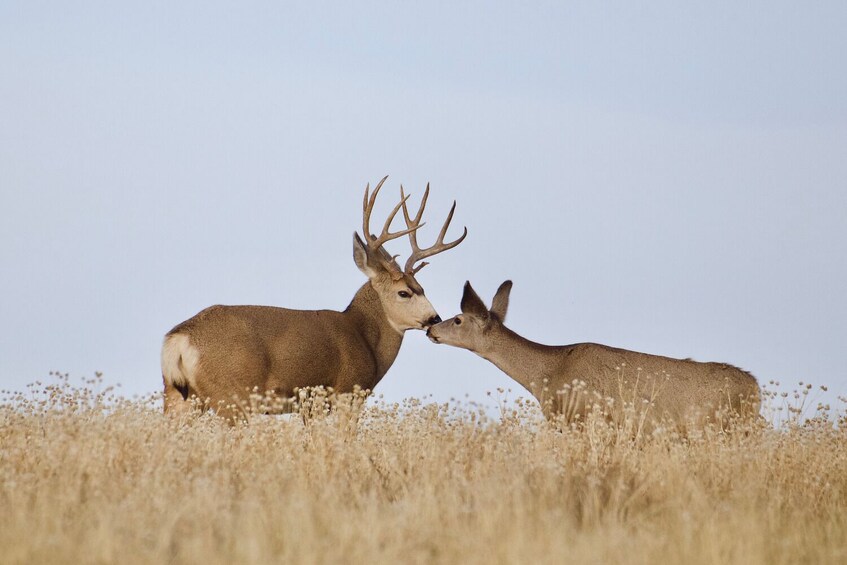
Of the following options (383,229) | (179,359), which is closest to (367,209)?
(383,229)

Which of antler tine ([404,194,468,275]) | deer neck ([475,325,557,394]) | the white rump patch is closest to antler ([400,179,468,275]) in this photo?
antler tine ([404,194,468,275])

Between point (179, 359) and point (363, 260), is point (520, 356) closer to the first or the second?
point (363, 260)

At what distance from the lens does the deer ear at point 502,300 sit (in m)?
13.4

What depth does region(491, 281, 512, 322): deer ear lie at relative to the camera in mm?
13375

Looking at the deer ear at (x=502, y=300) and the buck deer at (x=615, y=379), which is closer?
the buck deer at (x=615, y=379)

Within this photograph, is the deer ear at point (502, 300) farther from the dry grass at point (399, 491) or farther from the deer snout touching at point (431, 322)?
the dry grass at point (399, 491)

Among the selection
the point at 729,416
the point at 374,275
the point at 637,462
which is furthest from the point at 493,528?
the point at 374,275

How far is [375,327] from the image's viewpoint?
13156mm

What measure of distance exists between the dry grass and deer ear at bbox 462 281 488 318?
12.8 feet

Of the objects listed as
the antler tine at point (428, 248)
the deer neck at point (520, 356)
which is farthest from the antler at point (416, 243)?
the deer neck at point (520, 356)

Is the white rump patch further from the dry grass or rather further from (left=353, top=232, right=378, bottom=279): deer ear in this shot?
(left=353, top=232, right=378, bottom=279): deer ear

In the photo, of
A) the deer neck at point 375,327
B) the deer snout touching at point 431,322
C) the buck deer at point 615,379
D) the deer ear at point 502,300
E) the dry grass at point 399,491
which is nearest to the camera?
the dry grass at point 399,491

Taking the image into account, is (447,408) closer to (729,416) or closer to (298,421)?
(298,421)

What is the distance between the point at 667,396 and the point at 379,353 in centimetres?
344
